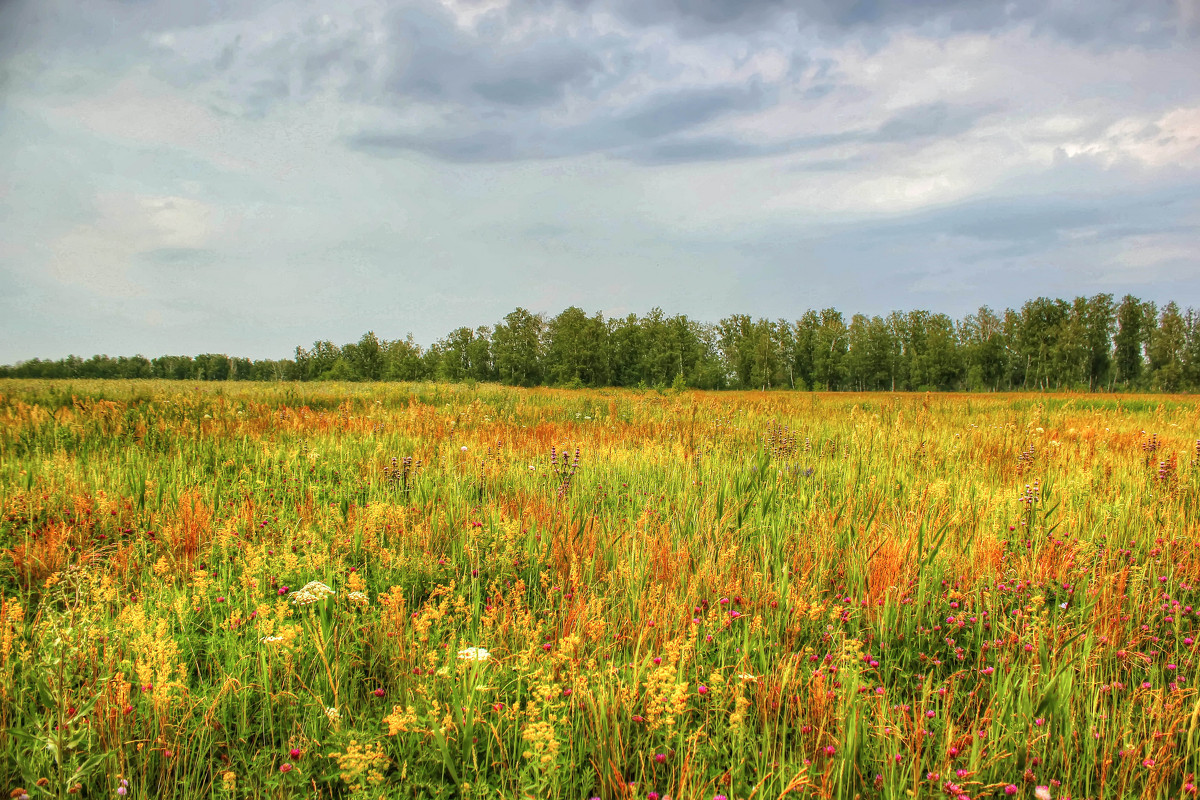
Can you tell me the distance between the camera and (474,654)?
2121 mm

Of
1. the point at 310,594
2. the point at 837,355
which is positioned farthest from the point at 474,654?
the point at 837,355

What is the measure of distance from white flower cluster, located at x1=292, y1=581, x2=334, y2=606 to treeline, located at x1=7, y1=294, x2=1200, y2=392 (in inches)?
2483

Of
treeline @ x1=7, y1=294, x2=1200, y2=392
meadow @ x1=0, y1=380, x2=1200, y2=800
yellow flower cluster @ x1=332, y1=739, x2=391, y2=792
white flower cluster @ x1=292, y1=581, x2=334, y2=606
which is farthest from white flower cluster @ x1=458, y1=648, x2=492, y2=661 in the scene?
treeline @ x1=7, y1=294, x2=1200, y2=392

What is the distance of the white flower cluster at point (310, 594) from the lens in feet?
8.25

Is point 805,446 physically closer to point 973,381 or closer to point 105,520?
point 105,520

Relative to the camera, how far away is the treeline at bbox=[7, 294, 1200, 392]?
69.4m

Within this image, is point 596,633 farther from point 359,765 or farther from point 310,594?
point 310,594

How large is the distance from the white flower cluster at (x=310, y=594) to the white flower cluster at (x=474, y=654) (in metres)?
0.85

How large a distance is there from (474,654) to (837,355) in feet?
287

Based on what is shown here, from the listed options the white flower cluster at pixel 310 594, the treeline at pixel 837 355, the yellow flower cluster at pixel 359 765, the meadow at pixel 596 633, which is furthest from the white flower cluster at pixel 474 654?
the treeline at pixel 837 355

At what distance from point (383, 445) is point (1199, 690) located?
654 centimetres

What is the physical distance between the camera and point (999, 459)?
6.19m

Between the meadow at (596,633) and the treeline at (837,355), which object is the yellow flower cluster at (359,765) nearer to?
the meadow at (596,633)

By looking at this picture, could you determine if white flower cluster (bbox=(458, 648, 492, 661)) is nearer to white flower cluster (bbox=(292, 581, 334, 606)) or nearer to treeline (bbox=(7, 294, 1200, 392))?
white flower cluster (bbox=(292, 581, 334, 606))
